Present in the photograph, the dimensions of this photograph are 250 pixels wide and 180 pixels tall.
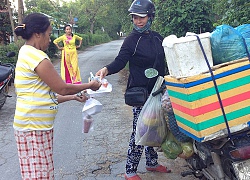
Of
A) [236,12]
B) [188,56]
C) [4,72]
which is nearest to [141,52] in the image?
[188,56]

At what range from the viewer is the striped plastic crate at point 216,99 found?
245 centimetres

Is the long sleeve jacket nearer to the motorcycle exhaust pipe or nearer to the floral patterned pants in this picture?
the floral patterned pants

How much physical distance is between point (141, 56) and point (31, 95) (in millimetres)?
1426

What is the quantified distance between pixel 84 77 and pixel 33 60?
9.58m

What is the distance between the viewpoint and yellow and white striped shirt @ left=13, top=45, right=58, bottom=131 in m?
2.56

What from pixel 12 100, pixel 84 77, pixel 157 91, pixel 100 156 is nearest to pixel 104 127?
pixel 100 156

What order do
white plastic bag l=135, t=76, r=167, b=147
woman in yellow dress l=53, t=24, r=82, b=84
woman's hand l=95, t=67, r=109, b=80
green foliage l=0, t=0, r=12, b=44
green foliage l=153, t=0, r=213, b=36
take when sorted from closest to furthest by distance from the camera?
1. white plastic bag l=135, t=76, r=167, b=147
2. woman's hand l=95, t=67, r=109, b=80
3. green foliage l=153, t=0, r=213, b=36
4. woman in yellow dress l=53, t=24, r=82, b=84
5. green foliage l=0, t=0, r=12, b=44

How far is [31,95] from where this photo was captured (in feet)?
8.48

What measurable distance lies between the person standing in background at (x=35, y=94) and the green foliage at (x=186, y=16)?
3.65 m

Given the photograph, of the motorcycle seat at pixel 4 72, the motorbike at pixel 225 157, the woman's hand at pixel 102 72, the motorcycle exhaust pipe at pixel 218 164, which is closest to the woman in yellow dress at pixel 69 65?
the motorcycle seat at pixel 4 72

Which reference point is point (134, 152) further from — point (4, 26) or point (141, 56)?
point (4, 26)

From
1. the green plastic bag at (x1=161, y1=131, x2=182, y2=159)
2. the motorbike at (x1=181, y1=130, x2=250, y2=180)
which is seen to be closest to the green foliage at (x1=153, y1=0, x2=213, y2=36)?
the green plastic bag at (x1=161, y1=131, x2=182, y2=159)

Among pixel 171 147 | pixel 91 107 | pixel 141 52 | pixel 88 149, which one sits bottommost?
pixel 88 149

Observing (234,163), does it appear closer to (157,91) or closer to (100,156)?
(157,91)
